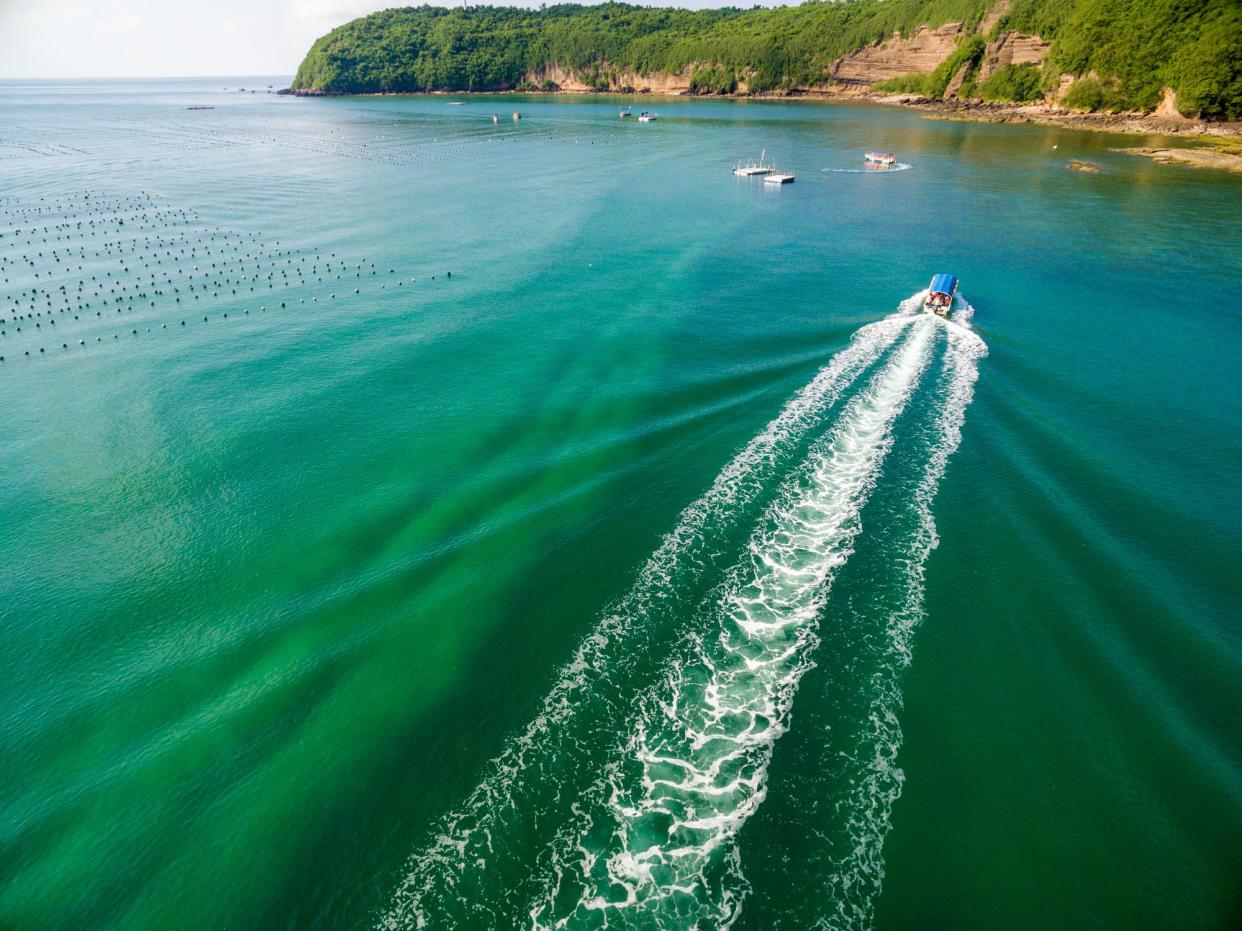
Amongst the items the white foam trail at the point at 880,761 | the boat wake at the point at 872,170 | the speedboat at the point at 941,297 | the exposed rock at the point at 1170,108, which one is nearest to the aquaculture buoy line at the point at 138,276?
the speedboat at the point at 941,297

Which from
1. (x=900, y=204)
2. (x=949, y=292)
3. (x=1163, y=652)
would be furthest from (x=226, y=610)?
(x=900, y=204)

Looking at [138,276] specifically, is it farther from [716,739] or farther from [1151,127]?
[1151,127]

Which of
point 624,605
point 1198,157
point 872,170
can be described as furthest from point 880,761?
point 1198,157

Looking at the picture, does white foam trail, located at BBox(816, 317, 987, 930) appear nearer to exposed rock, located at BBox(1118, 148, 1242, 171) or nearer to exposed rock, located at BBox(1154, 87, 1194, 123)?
exposed rock, located at BBox(1118, 148, 1242, 171)

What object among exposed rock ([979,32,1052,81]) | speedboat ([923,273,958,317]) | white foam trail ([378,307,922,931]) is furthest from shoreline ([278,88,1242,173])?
white foam trail ([378,307,922,931])

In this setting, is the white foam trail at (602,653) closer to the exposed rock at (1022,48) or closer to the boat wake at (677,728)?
the boat wake at (677,728)
